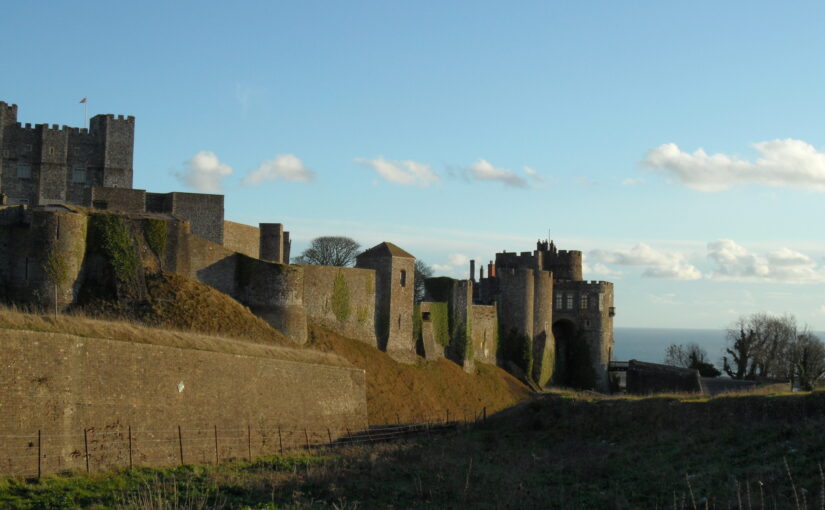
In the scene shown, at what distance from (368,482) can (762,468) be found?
334 inches

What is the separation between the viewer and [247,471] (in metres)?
21.8

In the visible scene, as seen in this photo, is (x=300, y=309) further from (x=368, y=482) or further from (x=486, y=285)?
(x=486, y=285)

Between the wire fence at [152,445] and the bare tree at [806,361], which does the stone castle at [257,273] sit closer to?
the wire fence at [152,445]

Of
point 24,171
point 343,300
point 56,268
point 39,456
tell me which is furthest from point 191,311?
point 24,171

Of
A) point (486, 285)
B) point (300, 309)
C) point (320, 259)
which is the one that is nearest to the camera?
point (300, 309)

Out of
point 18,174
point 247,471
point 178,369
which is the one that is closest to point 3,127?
point 18,174

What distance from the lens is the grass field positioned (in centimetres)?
1745

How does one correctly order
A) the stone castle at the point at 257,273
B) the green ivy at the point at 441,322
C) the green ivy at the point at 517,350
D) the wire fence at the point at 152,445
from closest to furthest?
the wire fence at the point at 152,445, the stone castle at the point at 257,273, the green ivy at the point at 441,322, the green ivy at the point at 517,350

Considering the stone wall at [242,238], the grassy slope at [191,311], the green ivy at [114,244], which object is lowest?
the grassy slope at [191,311]

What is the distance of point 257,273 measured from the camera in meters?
35.9

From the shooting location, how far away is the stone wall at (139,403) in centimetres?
1914

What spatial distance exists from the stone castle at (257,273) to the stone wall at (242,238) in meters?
0.08

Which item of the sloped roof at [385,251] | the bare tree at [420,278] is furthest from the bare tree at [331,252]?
the sloped roof at [385,251]

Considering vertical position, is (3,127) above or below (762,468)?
above
